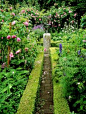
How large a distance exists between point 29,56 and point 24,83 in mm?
→ 1381

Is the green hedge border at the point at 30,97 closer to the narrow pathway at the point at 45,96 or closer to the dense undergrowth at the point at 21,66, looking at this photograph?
the dense undergrowth at the point at 21,66

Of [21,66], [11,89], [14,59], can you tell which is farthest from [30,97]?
[14,59]

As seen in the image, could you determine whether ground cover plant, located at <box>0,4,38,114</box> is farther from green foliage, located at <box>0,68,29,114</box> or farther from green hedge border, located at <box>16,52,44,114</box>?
green hedge border, located at <box>16,52,44,114</box>

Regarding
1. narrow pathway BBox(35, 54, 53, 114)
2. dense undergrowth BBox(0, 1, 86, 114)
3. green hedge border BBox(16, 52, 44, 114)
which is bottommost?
narrow pathway BBox(35, 54, 53, 114)

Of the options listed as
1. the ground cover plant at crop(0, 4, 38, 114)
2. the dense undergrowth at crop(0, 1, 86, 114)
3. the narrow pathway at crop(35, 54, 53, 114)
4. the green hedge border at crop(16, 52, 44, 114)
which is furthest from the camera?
the ground cover plant at crop(0, 4, 38, 114)

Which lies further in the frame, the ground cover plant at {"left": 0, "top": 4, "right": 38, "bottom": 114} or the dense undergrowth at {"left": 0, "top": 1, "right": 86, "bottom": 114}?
the ground cover plant at {"left": 0, "top": 4, "right": 38, "bottom": 114}

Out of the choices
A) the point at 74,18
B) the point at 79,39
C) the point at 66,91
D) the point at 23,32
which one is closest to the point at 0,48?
the point at 23,32

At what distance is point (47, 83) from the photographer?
3.92 m

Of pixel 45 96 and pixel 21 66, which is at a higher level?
pixel 21 66

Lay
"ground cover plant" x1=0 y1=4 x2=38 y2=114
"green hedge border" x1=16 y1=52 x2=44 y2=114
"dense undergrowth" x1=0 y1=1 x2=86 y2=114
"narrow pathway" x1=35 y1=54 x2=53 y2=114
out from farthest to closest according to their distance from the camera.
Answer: "ground cover plant" x1=0 y1=4 x2=38 y2=114
"narrow pathway" x1=35 y1=54 x2=53 y2=114
"dense undergrowth" x1=0 y1=1 x2=86 y2=114
"green hedge border" x1=16 y1=52 x2=44 y2=114

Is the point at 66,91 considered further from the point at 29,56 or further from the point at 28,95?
the point at 29,56

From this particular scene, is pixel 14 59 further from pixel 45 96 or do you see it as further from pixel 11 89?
pixel 45 96

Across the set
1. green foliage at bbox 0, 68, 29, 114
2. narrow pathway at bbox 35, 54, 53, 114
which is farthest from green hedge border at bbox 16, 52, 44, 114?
narrow pathway at bbox 35, 54, 53, 114

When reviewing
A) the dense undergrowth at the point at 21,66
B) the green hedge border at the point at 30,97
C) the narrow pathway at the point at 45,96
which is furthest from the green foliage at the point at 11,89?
the narrow pathway at the point at 45,96
